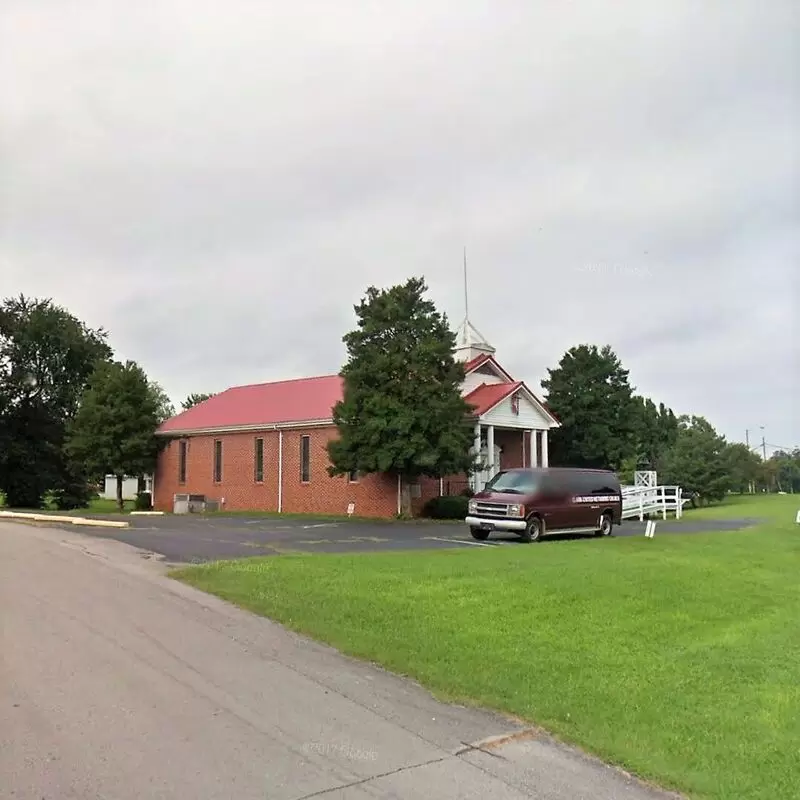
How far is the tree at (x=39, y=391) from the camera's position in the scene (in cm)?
4691

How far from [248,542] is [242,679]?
10877 mm

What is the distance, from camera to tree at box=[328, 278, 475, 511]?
2756cm

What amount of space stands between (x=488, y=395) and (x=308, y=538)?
15.7m

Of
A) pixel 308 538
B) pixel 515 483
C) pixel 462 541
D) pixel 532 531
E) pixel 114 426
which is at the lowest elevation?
pixel 462 541

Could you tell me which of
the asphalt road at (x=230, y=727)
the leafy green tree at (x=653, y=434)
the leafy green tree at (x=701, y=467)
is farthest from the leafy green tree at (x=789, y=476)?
the asphalt road at (x=230, y=727)

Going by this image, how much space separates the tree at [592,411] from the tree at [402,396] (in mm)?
19705

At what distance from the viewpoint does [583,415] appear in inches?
1879

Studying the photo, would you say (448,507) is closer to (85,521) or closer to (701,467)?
(85,521)

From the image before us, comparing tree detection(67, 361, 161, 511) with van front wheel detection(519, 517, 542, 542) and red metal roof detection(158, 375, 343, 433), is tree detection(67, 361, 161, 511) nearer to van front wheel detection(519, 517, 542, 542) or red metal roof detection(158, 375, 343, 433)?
red metal roof detection(158, 375, 343, 433)

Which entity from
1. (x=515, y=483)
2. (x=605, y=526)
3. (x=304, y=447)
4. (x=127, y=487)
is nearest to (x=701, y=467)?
(x=304, y=447)

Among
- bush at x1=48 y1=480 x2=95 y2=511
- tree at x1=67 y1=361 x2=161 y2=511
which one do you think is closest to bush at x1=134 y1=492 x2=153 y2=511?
tree at x1=67 y1=361 x2=161 y2=511

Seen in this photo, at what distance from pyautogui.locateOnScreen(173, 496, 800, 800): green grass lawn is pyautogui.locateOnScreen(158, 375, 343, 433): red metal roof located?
20934 millimetres

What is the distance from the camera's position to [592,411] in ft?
157

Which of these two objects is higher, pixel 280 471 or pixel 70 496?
pixel 280 471
